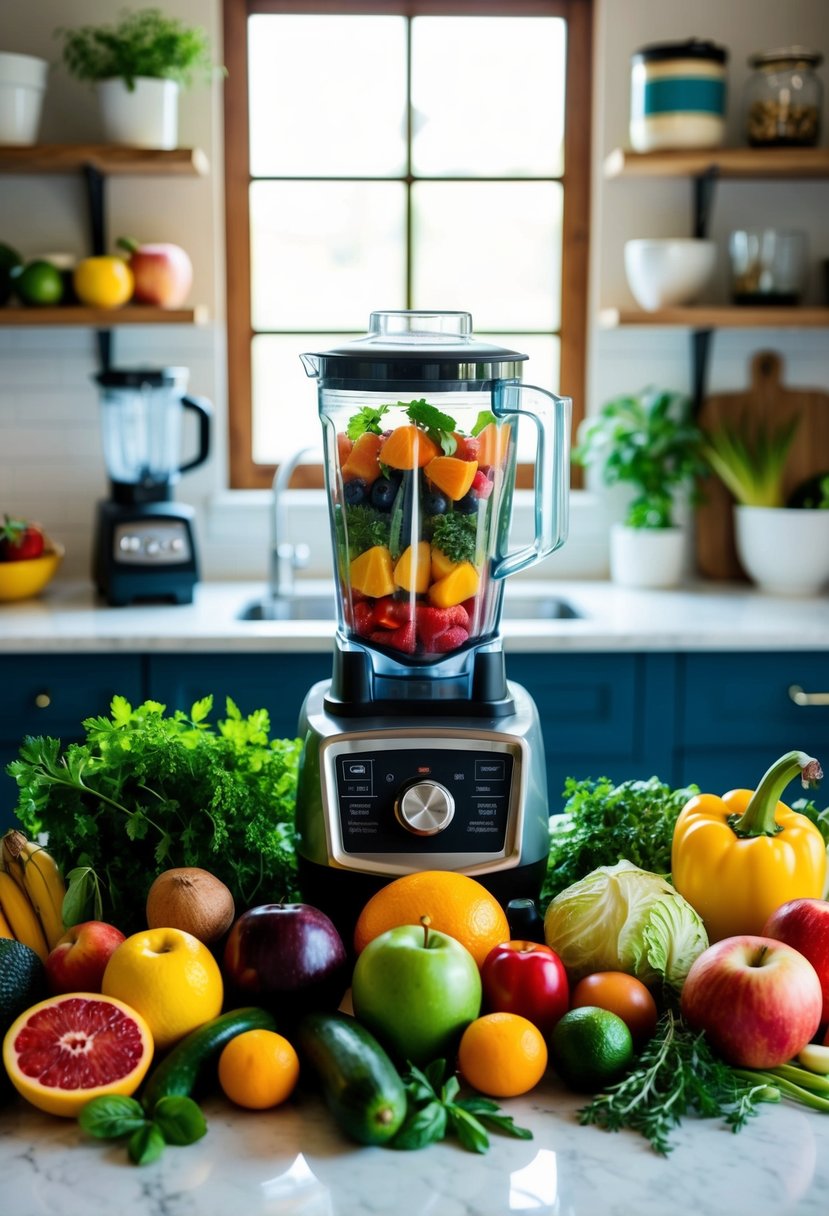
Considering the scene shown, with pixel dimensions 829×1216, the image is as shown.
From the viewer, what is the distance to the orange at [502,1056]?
978 millimetres

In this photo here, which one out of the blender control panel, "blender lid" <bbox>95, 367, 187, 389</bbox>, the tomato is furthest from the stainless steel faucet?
the tomato

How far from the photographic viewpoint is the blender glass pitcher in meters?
1.25

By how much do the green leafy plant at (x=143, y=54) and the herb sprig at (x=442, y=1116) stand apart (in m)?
2.35

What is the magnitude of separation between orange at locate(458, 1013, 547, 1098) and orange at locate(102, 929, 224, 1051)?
0.67 feet

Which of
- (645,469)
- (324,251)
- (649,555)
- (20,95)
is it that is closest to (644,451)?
(645,469)

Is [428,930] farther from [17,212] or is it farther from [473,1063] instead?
[17,212]

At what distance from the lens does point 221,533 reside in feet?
10.3

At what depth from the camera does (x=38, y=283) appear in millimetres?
2783

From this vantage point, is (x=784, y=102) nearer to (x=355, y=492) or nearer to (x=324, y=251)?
(x=324, y=251)

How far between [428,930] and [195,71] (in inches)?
95.9

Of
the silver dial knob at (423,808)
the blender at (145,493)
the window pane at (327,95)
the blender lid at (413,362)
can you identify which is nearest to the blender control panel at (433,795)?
the silver dial knob at (423,808)

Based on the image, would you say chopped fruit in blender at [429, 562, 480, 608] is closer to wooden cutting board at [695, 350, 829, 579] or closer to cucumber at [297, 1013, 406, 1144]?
cucumber at [297, 1013, 406, 1144]

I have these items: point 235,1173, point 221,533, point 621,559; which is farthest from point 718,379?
point 235,1173

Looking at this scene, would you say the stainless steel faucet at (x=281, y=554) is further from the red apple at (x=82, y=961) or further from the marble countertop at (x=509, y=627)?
the red apple at (x=82, y=961)
